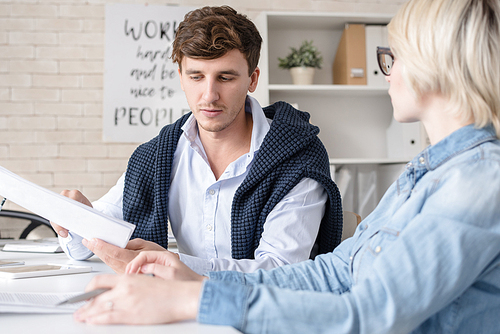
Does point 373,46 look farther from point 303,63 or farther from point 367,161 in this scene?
point 367,161

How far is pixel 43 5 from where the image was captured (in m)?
2.70

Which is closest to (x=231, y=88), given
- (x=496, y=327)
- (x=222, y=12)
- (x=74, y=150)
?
Answer: (x=222, y=12)

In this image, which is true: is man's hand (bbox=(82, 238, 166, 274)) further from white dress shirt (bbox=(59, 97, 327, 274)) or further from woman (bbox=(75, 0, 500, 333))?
white dress shirt (bbox=(59, 97, 327, 274))

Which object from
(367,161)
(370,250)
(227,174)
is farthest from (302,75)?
(370,250)

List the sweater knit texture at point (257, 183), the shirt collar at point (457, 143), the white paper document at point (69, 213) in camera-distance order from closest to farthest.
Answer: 1. the shirt collar at point (457, 143)
2. the white paper document at point (69, 213)
3. the sweater knit texture at point (257, 183)

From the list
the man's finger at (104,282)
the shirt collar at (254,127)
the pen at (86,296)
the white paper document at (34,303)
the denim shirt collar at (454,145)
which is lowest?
the white paper document at (34,303)

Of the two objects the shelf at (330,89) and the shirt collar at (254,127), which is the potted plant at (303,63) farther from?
the shirt collar at (254,127)


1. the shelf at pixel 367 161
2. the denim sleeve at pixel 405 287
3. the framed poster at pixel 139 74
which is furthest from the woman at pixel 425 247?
the framed poster at pixel 139 74

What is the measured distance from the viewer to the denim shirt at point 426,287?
0.56 meters

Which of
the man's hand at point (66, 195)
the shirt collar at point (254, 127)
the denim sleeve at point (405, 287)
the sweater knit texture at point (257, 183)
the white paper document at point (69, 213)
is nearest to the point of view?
the denim sleeve at point (405, 287)

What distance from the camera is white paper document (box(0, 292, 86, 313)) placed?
0.65 metres

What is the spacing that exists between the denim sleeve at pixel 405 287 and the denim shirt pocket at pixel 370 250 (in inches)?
3.6

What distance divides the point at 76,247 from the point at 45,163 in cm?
167

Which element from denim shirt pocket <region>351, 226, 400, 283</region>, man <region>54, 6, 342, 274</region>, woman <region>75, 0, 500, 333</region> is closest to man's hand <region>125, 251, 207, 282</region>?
woman <region>75, 0, 500, 333</region>
